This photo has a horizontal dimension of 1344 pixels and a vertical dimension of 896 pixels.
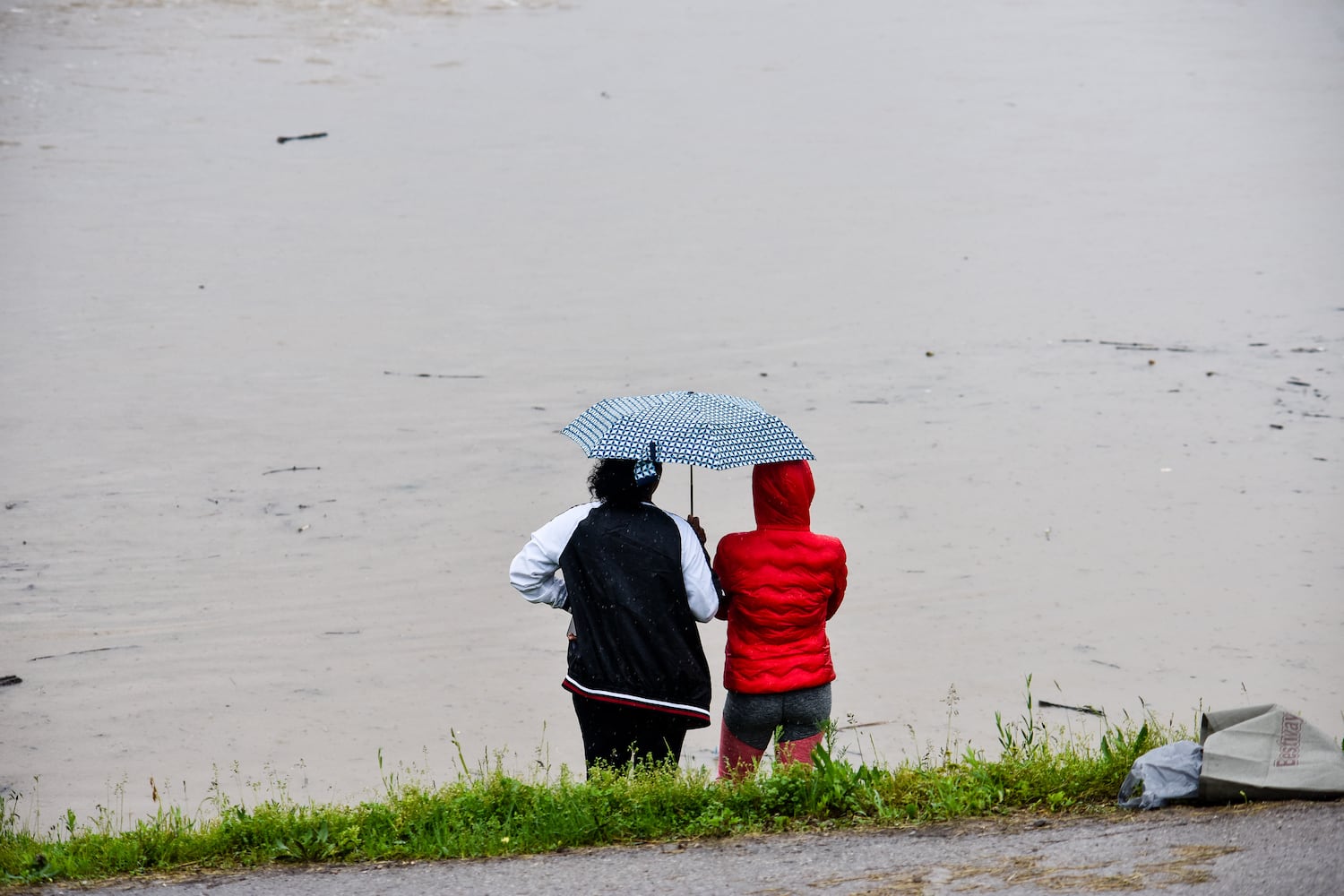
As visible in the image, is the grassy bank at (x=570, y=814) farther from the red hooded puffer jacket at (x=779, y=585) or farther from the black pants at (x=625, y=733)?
the red hooded puffer jacket at (x=779, y=585)

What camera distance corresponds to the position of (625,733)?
187 inches

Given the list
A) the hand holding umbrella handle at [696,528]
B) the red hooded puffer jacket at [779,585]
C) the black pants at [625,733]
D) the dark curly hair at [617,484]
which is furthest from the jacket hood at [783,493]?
the black pants at [625,733]

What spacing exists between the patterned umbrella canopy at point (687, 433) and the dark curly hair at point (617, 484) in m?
0.05

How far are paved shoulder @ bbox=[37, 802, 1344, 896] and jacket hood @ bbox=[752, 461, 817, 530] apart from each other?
103 cm

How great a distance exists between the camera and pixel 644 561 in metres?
4.52

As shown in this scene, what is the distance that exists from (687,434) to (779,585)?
59 cm

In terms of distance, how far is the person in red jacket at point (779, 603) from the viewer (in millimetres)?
4672

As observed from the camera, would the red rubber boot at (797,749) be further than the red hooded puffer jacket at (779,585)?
Yes

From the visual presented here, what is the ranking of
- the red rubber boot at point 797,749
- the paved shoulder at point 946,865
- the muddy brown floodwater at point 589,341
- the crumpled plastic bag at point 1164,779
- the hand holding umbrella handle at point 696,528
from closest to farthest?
the paved shoulder at point 946,865
the crumpled plastic bag at point 1164,779
the hand holding umbrella handle at point 696,528
the red rubber boot at point 797,749
the muddy brown floodwater at point 589,341

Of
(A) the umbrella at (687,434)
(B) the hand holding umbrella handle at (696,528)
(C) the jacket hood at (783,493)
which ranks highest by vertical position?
(A) the umbrella at (687,434)

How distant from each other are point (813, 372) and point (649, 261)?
8.29 ft

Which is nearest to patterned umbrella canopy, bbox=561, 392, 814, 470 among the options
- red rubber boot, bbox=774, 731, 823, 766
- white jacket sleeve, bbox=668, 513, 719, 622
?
white jacket sleeve, bbox=668, 513, 719, 622

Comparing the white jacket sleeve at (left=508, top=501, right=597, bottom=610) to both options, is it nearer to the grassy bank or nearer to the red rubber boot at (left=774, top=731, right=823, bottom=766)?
the grassy bank

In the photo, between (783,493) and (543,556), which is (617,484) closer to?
(543,556)
